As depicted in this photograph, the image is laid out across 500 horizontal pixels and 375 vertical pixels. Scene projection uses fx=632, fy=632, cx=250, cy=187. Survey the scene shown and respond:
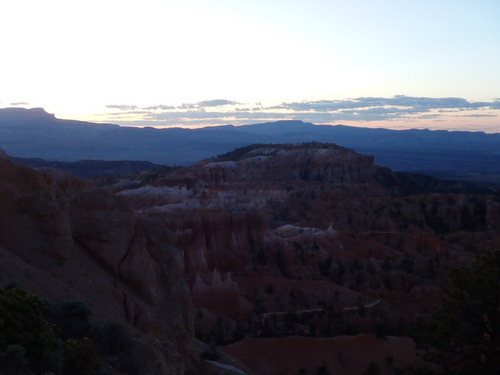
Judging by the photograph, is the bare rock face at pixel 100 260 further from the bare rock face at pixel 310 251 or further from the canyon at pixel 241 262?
the bare rock face at pixel 310 251

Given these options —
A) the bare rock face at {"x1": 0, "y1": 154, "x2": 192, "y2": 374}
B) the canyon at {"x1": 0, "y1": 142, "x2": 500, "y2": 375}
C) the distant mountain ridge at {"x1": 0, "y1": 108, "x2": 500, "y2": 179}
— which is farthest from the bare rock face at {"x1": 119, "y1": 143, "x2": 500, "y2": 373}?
the distant mountain ridge at {"x1": 0, "y1": 108, "x2": 500, "y2": 179}

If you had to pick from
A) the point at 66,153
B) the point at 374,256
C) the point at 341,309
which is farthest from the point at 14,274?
the point at 66,153

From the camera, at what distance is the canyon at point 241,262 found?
11.9 metres

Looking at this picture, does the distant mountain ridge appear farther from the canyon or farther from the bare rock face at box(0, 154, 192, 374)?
the bare rock face at box(0, 154, 192, 374)

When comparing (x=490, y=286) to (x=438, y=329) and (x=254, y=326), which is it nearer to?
(x=438, y=329)

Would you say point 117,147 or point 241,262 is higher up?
point 241,262

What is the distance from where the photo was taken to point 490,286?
1316cm

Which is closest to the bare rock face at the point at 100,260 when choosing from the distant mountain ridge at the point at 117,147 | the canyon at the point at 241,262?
the canyon at the point at 241,262

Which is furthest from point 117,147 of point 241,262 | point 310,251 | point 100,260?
point 100,260

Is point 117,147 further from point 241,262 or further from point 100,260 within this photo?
point 100,260

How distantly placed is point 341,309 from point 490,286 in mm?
15119

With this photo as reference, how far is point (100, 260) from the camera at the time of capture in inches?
508

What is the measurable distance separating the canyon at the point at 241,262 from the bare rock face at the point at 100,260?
0.03 m

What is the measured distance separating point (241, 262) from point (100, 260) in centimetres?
2300
